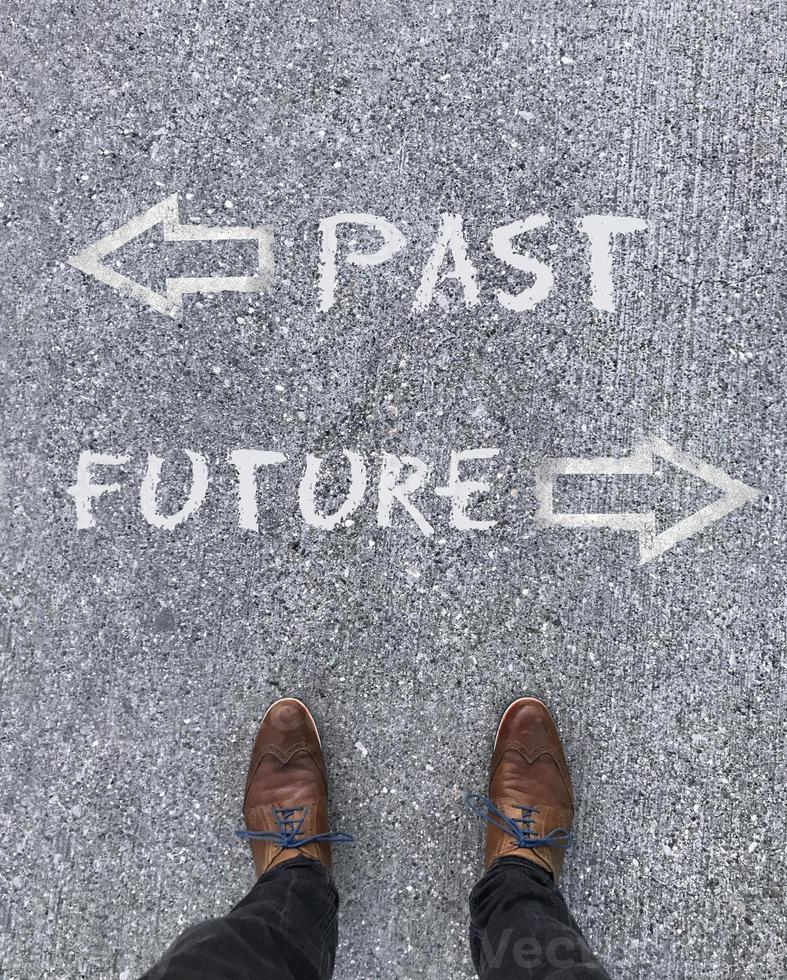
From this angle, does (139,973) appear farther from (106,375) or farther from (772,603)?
(772,603)

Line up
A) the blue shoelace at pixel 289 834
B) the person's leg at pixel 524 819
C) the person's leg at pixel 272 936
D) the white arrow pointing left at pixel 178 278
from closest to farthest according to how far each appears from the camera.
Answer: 1. the person's leg at pixel 272 936
2. the person's leg at pixel 524 819
3. the blue shoelace at pixel 289 834
4. the white arrow pointing left at pixel 178 278

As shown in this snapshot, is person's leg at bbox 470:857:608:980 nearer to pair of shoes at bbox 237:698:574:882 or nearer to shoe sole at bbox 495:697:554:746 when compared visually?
pair of shoes at bbox 237:698:574:882

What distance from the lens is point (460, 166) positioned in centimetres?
193

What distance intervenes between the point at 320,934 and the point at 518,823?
1.91 feet

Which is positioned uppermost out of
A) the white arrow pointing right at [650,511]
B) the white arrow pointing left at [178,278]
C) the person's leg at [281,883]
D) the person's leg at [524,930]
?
the white arrow pointing left at [178,278]

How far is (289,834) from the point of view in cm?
182

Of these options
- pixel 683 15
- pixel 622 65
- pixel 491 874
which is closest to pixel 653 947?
pixel 491 874

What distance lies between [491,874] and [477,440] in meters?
1.17

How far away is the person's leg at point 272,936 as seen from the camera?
141 cm

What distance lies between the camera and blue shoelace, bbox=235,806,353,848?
5.97 feet

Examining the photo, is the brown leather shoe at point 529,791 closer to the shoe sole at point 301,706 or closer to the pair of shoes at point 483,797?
the pair of shoes at point 483,797

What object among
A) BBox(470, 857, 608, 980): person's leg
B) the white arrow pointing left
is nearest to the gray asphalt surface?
the white arrow pointing left

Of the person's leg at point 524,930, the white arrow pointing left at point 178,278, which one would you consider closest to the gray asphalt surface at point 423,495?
the white arrow pointing left at point 178,278

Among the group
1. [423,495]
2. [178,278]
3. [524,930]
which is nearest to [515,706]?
[524,930]
